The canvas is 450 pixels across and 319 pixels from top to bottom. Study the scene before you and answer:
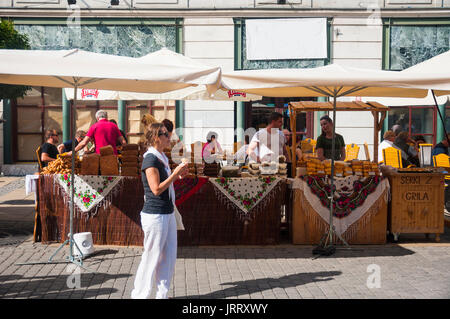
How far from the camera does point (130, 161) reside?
7.38 meters

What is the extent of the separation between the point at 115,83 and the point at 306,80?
8.57 ft

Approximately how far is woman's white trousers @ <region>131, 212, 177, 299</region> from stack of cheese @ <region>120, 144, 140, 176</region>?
106 inches

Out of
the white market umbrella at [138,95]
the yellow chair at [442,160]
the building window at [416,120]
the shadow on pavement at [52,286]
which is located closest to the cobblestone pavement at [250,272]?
the shadow on pavement at [52,286]

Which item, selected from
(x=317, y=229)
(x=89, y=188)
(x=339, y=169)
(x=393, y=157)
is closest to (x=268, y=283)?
(x=317, y=229)

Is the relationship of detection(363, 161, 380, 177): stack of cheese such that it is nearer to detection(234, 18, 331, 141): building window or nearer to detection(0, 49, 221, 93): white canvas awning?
detection(0, 49, 221, 93): white canvas awning

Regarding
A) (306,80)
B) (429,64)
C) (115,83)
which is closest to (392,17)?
(429,64)

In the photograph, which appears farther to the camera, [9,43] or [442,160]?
[9,43]

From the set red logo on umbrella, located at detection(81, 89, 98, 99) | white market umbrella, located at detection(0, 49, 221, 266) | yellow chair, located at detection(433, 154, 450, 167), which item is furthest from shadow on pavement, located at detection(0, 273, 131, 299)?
yellow chair, located at detection(433, 154, 450, 167)

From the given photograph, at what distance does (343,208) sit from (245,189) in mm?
1478

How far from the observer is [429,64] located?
8453mm

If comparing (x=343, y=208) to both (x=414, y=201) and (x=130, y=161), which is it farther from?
(x=130, y=161)

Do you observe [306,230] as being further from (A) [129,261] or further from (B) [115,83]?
(B) [115,83]

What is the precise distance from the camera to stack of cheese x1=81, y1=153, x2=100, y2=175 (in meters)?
7.40
